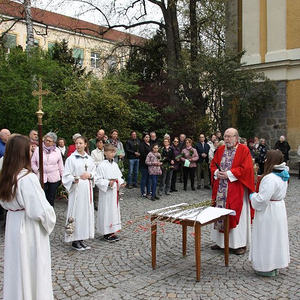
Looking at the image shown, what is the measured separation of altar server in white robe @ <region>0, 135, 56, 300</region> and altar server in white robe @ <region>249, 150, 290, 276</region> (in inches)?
109

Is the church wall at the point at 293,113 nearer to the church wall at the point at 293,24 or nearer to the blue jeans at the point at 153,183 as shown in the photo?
the church wall at the point at 293,24

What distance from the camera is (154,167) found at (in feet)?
36.9

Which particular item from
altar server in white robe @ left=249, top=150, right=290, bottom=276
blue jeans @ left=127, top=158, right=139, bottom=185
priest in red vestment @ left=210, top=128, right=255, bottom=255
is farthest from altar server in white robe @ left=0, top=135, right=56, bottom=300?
blue jeans @ left=127, top=158, right=139, bottom=185

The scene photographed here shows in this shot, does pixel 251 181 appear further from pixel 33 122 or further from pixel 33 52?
pixel 33 52

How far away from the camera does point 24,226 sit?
3.68m

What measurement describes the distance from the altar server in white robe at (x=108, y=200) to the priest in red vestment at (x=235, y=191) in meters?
1.81

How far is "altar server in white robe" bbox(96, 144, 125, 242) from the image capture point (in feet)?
22.7

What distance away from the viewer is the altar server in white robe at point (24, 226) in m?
3.56

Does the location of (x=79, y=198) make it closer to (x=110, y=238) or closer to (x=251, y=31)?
(x=110, y=238)

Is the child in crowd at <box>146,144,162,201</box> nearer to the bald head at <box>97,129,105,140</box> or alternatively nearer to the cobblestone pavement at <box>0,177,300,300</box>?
the bald head at <box>97,129,105,140</box>

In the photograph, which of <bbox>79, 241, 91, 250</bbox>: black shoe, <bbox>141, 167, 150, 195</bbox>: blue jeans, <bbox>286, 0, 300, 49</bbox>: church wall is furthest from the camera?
<bbox>286, 0, 300, 49</bbox>: church wall

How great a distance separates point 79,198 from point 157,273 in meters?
1.95

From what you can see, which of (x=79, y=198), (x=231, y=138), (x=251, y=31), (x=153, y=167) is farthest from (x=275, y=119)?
(x=79, y=198)

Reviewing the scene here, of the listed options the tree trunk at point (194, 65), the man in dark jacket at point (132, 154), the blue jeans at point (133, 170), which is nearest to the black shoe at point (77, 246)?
the man in dark jacket at point (132, 154)
